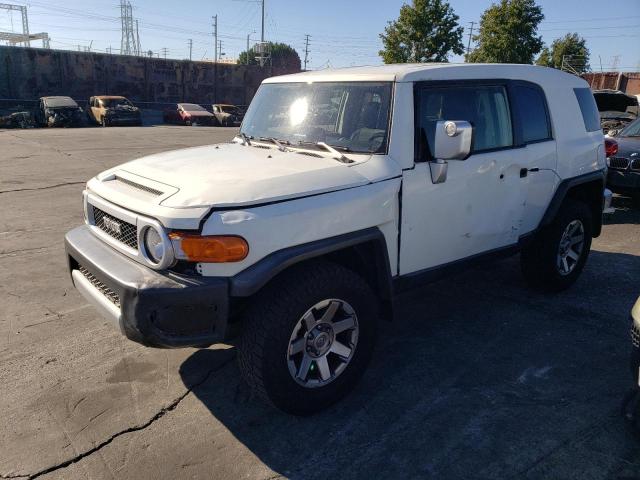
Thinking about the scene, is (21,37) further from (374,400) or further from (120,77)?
(374,400)

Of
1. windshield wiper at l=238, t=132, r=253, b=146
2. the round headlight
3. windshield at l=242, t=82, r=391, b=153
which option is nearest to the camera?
the round headlight

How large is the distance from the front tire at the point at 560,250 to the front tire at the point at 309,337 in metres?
2.22

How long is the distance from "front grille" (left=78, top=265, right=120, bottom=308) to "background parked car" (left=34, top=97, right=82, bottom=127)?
25.4 m

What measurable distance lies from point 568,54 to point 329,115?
5170 cm

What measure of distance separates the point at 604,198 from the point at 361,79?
122 inches

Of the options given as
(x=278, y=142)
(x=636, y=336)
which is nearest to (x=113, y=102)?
(x=278, y=142)

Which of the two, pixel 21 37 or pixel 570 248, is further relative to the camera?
pixel 21 37

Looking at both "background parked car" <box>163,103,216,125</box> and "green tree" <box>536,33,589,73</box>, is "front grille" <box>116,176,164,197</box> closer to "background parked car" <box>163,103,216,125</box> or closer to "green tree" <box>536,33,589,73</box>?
"background parked car" <box>163,103,216,125</box>

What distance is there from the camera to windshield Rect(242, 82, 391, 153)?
11.0 ft

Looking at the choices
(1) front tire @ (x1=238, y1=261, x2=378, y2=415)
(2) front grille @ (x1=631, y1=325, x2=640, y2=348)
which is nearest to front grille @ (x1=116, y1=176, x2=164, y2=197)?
(1) front tire @ (x1=238, y1=261, x2=378, y2=415)

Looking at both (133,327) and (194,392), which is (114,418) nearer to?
(194,392)

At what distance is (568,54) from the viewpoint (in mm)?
47250

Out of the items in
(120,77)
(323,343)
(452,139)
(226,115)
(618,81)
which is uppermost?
(618,81)

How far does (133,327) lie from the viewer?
8.36 feet
